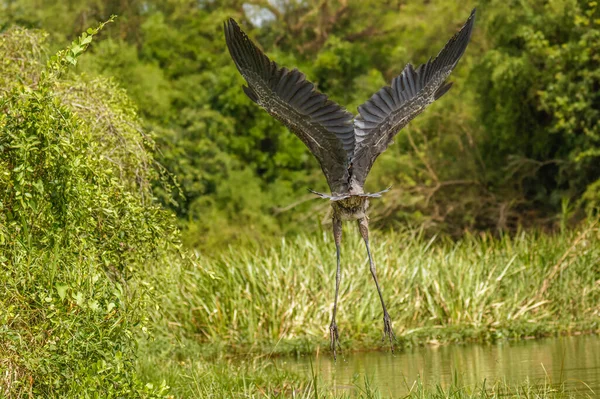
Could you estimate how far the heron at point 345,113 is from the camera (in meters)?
8.12

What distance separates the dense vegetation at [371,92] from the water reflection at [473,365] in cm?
621

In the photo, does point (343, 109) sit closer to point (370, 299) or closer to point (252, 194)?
point (370, 299)

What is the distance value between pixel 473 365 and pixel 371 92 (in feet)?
67.9

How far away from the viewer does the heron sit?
812 centimetres

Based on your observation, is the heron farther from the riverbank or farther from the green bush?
the riverbank

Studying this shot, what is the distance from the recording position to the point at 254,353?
12891 millimetres

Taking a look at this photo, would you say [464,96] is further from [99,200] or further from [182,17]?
[99,200]

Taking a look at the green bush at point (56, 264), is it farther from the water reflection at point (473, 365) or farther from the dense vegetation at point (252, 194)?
the water reflection at point (473, 365)

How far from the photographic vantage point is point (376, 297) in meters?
13.8

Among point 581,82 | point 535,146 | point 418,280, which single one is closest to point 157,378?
point 418,280

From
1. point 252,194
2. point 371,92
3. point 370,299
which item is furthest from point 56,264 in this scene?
point 371,92

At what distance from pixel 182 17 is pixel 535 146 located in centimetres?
1464

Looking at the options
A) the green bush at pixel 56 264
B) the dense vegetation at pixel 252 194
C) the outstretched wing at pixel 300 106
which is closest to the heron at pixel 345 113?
the outstretched wing at pixel 300 106

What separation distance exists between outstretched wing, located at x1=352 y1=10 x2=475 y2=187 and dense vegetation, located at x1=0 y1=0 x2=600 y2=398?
1.64 meters
